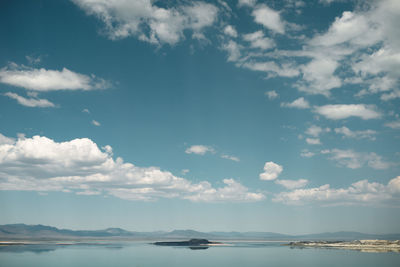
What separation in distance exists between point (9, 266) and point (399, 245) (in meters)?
197

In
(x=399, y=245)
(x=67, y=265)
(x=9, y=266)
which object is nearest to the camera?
(x=9, y=266)

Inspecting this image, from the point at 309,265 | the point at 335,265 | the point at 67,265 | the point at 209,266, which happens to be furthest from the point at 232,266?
the point at 67,265

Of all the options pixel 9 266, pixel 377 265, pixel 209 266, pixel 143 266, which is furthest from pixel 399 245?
pixel 9 266

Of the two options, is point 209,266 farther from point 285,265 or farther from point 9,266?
point 9,266

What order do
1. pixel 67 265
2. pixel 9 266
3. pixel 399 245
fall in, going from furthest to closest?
pixel 399 245
pixel 67 265
pixel 9 266

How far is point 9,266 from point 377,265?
110 m

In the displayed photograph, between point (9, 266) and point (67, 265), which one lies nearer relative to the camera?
point (9, 266)

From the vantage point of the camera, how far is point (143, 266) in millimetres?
103688

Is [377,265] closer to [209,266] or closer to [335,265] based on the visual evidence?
[335,265]

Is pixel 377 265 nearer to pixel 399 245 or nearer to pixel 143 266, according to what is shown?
pixel 143 266

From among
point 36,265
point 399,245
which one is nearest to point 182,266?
point 36,265

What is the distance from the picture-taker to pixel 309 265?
105m

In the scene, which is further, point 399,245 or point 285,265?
point 399,245

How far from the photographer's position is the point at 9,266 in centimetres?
10231
